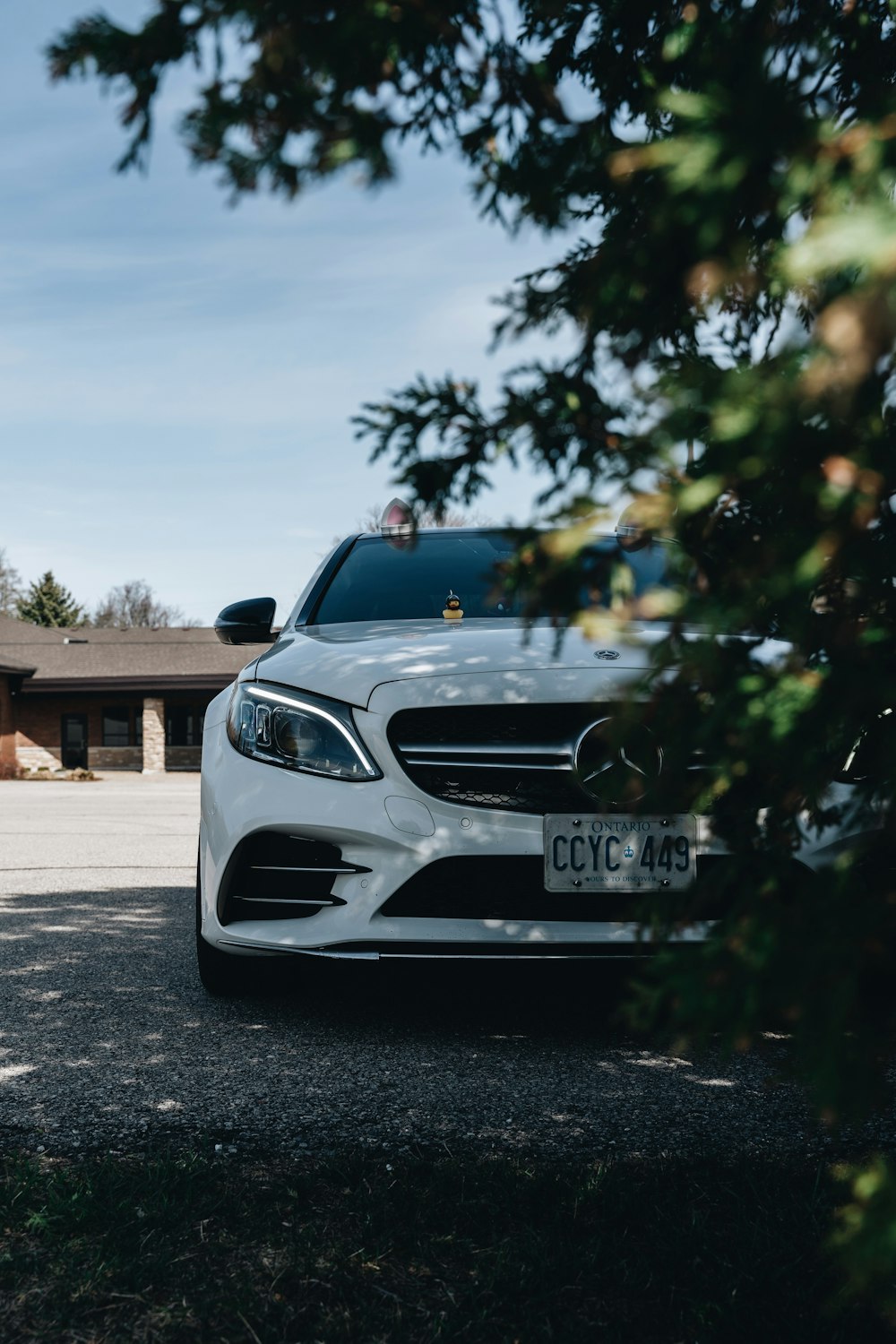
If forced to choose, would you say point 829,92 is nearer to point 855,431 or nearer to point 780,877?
point 855,431

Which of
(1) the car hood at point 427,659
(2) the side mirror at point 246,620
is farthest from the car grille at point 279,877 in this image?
(2) the side mirror at point 246,620

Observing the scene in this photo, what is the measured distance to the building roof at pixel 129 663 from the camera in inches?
1427

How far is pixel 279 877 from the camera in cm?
317

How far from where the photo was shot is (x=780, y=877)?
1363 millimetres

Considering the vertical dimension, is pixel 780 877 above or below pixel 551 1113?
above

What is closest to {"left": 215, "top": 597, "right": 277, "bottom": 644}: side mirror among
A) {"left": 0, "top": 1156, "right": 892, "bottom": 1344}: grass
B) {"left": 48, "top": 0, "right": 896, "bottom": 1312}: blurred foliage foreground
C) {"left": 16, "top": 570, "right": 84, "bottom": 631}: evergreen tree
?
{"left": 0, "top": 1156, "right": 892, "bottom": 1344}: grass

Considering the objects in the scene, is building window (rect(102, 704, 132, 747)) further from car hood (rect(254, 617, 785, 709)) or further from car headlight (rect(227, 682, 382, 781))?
car headlight (rect(227, 682, 382, 781))

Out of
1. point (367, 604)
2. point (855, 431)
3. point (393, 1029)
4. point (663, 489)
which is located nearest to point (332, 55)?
point (663, 489)

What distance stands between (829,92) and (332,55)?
0.81 metres

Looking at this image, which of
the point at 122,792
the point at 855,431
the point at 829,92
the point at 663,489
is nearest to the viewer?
the point at 855,431

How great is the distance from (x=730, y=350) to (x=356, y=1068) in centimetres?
222

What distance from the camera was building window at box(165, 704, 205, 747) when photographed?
3784 cm

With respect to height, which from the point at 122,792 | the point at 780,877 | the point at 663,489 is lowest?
the point at 122,792

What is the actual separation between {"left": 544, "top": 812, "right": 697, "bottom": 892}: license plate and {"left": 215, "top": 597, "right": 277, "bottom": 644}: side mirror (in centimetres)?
202
